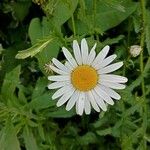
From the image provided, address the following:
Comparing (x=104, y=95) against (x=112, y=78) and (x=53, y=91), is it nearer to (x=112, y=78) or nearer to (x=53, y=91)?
(x=112, y=78)

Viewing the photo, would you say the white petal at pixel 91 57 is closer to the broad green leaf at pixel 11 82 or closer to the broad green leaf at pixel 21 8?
the broad green leaf at pixel 11 82

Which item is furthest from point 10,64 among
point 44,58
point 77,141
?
point 77,141

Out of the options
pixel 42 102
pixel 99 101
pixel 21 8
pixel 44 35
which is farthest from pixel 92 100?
pixel 21 8

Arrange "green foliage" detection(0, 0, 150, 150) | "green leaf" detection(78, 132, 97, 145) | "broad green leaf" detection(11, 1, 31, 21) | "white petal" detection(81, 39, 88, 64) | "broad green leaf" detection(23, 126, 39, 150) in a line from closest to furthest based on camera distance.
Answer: "white petal" detection(81, 39, 88, 64) < "green foliage" detection(0, 0, 150, 150) < "broad green leaf" detection(23, 126, 39, 150) < "green leaf" detection(78, 132, 97, 145) < "broad green leaf" detection(11, 1, 31, 21)

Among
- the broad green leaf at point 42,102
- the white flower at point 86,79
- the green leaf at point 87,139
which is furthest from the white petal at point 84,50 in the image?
the green leaf at point 87,139

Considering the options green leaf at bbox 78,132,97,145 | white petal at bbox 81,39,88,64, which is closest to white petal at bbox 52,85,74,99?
white petal at bbox 81,39,88,64

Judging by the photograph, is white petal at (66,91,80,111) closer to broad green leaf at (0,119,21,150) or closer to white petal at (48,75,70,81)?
white petal at (48,75,70,81)

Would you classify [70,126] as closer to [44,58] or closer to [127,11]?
[44,58]
